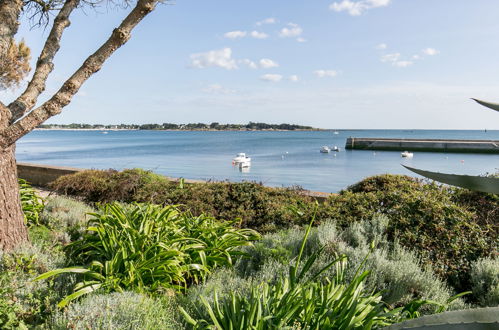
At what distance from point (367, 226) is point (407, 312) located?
2.01 meters

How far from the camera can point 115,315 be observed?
2490 mm

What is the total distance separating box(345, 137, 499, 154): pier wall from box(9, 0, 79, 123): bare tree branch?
6171cm

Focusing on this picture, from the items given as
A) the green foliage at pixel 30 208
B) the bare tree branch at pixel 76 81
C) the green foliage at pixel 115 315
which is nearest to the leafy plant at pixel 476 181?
the green foliage at pixel 115 315

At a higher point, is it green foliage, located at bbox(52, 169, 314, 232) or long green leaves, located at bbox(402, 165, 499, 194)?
long green leaves, located at bbox(402, 165, 499, 194)

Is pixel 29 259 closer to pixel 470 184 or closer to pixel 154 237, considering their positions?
pixel 154 237

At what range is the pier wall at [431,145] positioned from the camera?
56.7 metres

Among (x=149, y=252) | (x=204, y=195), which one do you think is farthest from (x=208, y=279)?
(x=204, y=195)

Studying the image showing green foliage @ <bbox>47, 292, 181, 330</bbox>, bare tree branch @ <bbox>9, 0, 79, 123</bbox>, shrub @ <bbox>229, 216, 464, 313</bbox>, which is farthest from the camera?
bare tree branch @ <bbox>9, 0, 79, 123</bbox>

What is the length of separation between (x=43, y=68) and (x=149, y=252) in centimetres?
264

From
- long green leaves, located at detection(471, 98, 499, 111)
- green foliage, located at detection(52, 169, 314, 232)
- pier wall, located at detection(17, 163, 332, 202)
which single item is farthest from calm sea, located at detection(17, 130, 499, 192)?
long green leaves, located at detection(471, 98, 499, 111)

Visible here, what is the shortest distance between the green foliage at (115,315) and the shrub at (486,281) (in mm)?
2831

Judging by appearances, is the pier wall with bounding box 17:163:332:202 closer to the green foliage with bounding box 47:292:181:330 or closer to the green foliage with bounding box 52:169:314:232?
the green foliage with bounding box 52:169:314:232

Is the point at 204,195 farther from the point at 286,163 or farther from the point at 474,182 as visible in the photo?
the point at 286,163

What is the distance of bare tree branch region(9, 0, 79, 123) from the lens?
4.29 m
